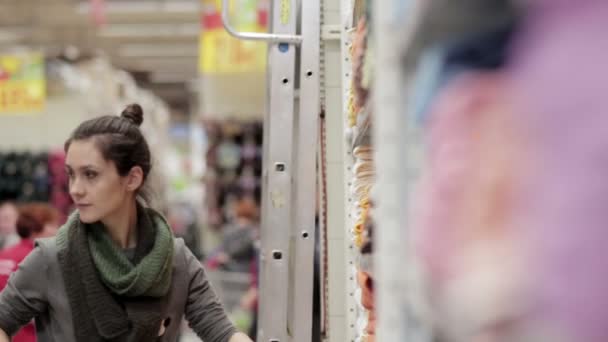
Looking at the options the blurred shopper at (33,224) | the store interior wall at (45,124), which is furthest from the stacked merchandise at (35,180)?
the blurred shopper at (33,224)

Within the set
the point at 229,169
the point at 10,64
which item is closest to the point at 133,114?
the point at 229,169

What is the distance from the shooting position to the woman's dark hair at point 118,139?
237 cm

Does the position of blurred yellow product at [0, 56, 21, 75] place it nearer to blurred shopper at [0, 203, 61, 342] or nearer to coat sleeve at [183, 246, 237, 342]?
blurred shopper at [0, 203, 61, 342]

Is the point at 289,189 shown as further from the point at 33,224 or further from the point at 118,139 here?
the point at 33,224

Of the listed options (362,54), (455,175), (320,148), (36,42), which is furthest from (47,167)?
(455,175)

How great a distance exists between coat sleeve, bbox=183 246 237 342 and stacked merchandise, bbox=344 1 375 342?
49 centimetres

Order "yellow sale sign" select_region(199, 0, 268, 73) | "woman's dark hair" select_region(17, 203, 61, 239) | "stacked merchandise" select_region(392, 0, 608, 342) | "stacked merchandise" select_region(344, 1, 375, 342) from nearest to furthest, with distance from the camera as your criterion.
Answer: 1. "stacked merchandise" select_region(392, 0, 608, 342)
2. "stacked merchandise" select_region(344, 1, 375, 342)
3. "woman's dark hair" select_region(17, 203, 61, 239)
4. "yellow sale sign" select_region(199, 0, 268, 73)

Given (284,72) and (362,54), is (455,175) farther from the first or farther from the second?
(284,72)

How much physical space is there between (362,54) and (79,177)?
104 cm

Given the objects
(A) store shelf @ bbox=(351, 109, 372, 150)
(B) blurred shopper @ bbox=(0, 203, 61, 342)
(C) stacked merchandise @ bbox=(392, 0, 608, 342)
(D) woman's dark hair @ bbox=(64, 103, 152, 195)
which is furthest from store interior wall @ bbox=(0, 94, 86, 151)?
(C) stacked merchandise @ bbox=(392, 0, 608, 342)

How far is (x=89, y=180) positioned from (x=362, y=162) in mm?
865

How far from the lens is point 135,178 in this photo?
2.49m

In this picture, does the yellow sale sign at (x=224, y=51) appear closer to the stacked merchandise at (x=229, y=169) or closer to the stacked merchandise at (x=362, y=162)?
the stacked merchandise at (x=229, y=169)

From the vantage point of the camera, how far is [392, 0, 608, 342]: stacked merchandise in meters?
0.67
